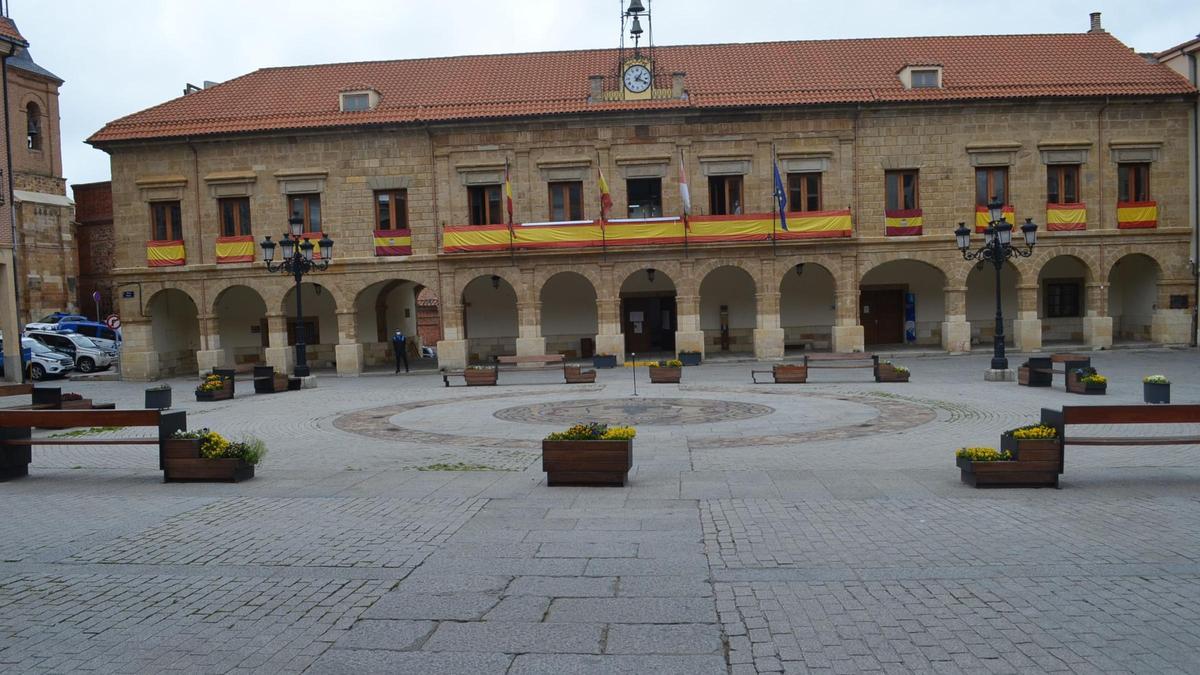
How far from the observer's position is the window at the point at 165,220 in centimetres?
3216

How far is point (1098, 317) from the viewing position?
31.0 metres

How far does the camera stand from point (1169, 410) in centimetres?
883

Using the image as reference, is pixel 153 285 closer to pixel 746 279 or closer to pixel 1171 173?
pixel 746 279

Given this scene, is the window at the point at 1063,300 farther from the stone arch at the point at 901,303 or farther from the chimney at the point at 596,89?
the chimney at the point at 596,89

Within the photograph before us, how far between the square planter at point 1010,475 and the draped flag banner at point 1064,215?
25966 millimetres

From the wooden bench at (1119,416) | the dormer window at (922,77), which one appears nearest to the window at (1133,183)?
the dormer window at (922,77)

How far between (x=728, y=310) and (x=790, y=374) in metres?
12.2

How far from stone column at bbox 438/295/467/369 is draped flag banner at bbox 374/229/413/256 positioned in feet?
8.61

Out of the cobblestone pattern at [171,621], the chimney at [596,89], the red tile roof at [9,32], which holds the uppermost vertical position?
the red tile roof at [9,32]

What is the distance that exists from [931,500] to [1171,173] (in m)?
30.3

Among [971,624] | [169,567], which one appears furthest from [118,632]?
[971,624]

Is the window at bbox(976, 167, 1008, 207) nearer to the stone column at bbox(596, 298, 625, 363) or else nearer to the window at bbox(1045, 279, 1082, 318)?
the window at bbox(1045, 279, 1082, 318)

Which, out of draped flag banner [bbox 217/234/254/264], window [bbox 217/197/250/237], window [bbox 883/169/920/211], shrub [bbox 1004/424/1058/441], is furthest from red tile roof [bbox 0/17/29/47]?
shrub [bbox 1004/424/1058/441]

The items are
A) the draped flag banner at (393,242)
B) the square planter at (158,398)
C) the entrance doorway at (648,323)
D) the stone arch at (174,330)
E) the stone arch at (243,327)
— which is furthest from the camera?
the entrance doorway at (648,323)
